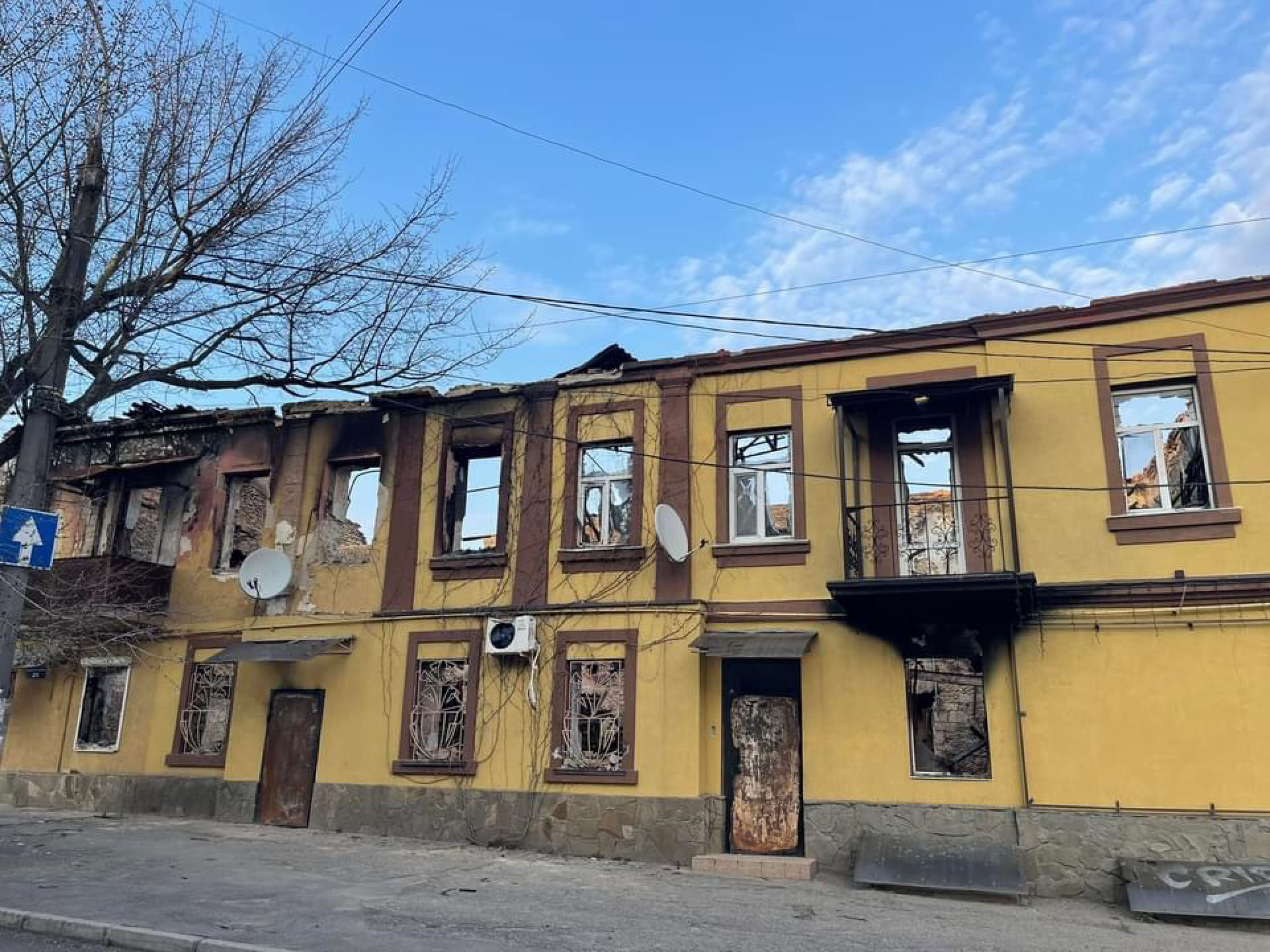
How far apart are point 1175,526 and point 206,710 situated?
52.9ft

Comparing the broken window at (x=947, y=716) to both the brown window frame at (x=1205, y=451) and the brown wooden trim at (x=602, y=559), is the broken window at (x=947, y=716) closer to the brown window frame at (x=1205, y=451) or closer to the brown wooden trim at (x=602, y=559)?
the brown window frame at (x=1205, y=451)

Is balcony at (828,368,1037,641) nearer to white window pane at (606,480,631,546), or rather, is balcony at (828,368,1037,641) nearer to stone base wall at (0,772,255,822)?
white window pane at (606,480,631,546)

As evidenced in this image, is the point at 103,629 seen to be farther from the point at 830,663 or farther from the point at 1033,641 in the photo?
the point at 1033,641

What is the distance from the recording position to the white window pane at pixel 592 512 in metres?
15.2

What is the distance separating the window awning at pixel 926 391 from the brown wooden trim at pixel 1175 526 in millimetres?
2298

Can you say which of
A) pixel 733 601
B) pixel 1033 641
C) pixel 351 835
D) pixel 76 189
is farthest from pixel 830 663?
pixel 76 189

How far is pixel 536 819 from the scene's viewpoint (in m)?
13.8

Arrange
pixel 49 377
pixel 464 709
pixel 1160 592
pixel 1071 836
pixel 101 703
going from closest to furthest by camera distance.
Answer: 1. pixel 1071 836
2. pixel 1160 592
3. pixel 49 377
4. pixel 464 709
5. pixel 101 703

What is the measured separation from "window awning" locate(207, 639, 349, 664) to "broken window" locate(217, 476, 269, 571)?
7.49 ft

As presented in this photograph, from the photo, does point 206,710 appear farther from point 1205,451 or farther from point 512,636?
point 1205,451

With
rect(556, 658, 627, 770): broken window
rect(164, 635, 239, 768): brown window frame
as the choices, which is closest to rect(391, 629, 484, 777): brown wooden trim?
rect(556, 658, 627, 770): broken window

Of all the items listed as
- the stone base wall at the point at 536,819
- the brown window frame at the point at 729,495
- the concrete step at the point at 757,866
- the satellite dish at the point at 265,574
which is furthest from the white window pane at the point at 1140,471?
the satellite dish at the point at 265,574

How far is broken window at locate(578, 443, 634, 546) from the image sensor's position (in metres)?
15.1

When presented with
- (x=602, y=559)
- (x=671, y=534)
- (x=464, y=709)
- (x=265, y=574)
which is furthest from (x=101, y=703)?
(x=671, y=534)
